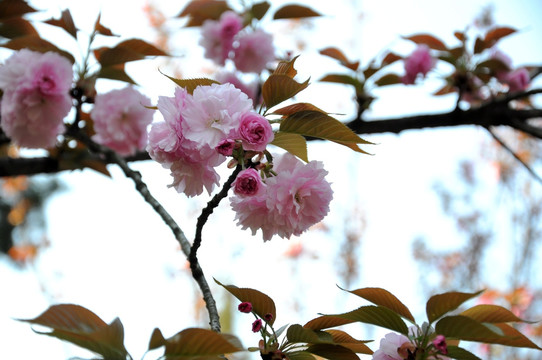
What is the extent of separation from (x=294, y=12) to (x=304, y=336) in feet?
3.59

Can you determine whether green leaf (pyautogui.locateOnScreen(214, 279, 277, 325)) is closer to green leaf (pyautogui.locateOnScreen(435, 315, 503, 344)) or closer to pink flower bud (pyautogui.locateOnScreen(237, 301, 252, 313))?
pink flower bud (pyautogui.locateOnScreen(237, 301, 252, 313))

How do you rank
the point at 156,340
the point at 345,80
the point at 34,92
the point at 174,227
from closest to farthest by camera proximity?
1. the point at 156,340
2. the point at 174,227
3. the point at 34,92
4. the point at 345,80

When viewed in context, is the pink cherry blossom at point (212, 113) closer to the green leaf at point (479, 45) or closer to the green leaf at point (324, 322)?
the green leaf at point (324, 322)

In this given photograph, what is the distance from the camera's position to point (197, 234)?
0.65m

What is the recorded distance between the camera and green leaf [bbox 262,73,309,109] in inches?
23.2

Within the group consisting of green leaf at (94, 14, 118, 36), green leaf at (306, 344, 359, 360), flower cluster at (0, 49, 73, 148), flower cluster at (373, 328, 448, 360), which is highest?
green leaf at (94, 14, 118, 36)

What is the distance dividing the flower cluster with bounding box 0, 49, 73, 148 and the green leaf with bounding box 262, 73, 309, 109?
566mm

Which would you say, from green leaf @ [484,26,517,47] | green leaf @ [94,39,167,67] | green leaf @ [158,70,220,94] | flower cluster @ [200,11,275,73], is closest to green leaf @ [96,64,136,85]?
green leaf @ [94,39,167,67]

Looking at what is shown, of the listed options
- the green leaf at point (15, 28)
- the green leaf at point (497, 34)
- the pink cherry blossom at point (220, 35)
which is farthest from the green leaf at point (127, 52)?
the green leaf at point (497, 34)

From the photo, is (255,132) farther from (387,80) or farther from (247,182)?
(387,80)

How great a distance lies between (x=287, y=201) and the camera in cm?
62

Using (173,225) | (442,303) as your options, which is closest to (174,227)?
(173,225)

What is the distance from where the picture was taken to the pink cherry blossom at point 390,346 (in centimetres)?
60

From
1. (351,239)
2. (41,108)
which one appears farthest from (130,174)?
(351,239)
